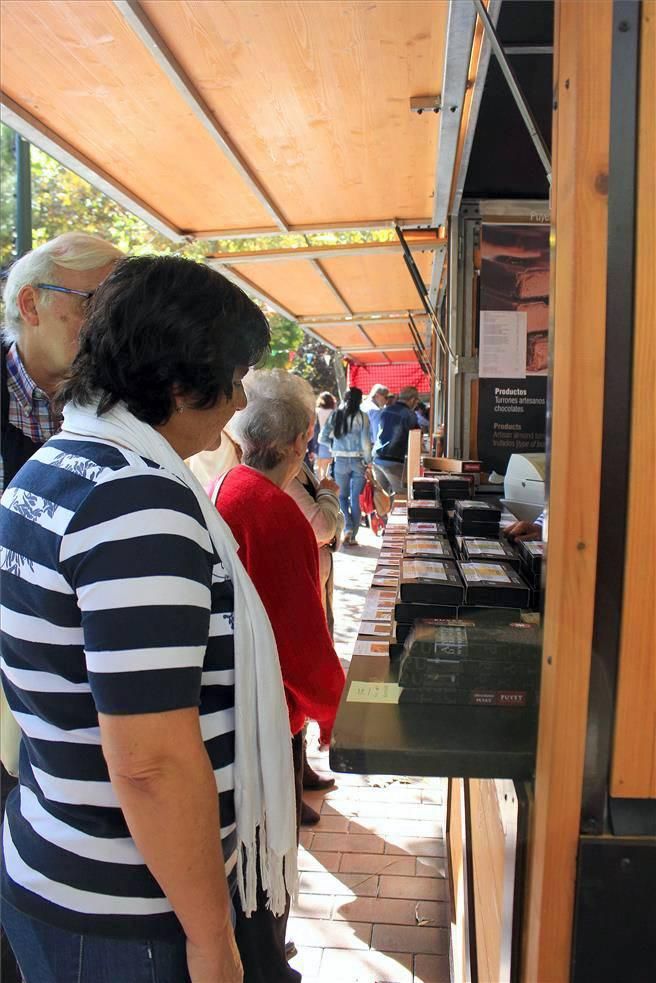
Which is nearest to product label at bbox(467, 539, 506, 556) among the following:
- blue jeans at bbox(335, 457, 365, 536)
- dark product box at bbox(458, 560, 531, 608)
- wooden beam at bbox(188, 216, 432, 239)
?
dark product box at bbox(458, 560, 531, 608)

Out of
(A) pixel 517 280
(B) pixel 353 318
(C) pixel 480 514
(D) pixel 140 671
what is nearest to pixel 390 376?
(B) pixel 353 318

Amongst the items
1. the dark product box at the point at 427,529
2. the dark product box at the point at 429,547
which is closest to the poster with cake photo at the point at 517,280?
the dark product box at the point at 427,529

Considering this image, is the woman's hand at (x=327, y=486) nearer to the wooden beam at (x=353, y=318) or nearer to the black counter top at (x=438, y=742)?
the black counter top at (x=438, y=742)

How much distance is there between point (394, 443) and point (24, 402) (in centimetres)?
794

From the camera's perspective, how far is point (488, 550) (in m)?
1.66

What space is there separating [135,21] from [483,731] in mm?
1698

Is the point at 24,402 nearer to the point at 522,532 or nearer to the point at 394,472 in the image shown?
the point at 522,532

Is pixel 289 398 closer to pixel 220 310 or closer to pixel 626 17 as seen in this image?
pixel 220 310

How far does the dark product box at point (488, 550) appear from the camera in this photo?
1577 mm

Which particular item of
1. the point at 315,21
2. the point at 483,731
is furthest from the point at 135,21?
the point at 483,731

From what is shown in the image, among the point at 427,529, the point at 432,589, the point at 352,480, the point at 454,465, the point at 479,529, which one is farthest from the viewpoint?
the point at 352,480

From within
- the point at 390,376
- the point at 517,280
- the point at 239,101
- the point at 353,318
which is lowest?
the point at 517,280

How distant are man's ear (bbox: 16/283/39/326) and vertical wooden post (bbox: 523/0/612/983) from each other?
133 cm

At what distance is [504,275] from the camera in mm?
3469
